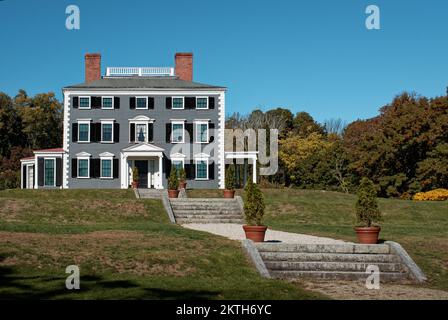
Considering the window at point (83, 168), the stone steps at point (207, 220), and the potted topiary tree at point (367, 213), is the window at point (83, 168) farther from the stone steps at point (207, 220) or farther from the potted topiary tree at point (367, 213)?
the potted topiary tree at point (367, 213)

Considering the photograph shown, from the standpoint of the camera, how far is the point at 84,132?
144 feet

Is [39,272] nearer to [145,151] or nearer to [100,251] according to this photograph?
[100,251]

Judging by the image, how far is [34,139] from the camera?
222ft

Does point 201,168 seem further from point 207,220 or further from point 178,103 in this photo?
point 207,220

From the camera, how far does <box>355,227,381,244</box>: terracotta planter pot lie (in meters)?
16.3

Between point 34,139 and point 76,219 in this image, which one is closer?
point 76,219

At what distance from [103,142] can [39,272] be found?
1261 inches

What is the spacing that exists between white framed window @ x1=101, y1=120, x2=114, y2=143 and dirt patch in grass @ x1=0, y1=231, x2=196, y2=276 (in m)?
28.0

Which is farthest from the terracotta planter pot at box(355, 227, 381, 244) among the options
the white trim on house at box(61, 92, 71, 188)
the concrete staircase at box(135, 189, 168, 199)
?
the white trim on house at box(61, 92, 71, 188)

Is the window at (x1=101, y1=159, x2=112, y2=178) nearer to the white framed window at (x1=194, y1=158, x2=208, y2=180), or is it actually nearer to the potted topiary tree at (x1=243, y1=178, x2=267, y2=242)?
the white framed window at (x1=194, y1=158, x2=208, y2=180)

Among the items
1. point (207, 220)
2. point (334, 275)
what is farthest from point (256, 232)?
point (207, 220)

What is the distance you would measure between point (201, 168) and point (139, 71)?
32.3ft
